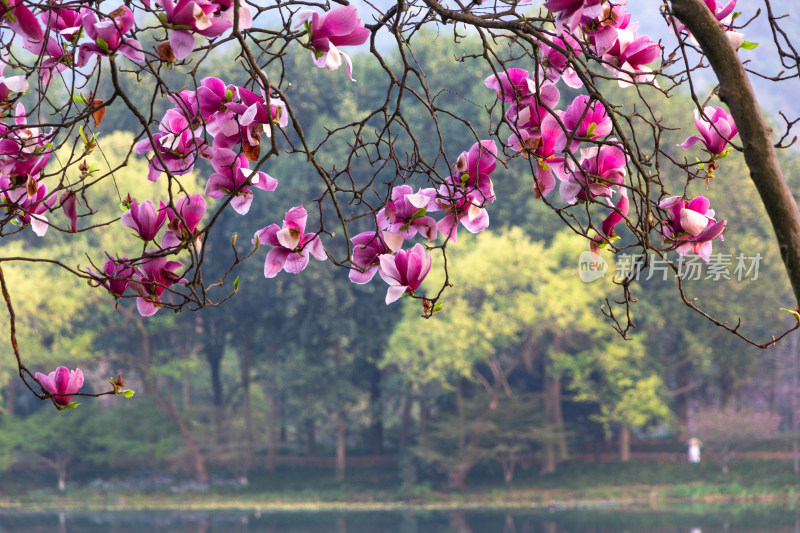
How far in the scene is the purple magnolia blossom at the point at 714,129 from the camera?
3.92 ft

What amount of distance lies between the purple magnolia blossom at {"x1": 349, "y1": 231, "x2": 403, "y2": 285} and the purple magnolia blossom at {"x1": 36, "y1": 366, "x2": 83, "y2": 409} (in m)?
0.38

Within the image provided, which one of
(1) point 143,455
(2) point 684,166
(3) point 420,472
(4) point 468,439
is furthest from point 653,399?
(2) point 684,166

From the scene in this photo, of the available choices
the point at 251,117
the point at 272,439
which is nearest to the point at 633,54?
the point at 251,117

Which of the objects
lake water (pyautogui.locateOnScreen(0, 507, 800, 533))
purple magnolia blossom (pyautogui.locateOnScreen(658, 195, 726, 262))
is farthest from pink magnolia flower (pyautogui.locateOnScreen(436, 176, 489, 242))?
lake water (pyautogui.locateOnScreen(0, 507, 800, 533))

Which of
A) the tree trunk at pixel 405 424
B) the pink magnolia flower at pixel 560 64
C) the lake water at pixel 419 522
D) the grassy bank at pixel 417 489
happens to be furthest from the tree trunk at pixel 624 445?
the pink magnolia flower at pixel 560 64

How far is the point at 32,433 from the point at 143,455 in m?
1.88

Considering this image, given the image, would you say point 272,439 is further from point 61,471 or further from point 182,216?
point 182,216

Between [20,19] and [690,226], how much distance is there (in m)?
0.85

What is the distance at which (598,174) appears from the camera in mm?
1189

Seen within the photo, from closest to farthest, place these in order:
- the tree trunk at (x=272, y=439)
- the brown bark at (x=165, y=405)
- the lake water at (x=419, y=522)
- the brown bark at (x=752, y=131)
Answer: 1. the brown bark at (x=752, y=131)
2. the lake water at (x=419, y=522)
3. the brown bark at (x=165, y=405)
4. the tree trunk at (x=272, y=439)

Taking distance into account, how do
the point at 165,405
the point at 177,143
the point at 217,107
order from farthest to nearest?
the point at 165,405 < the point at 177,143 < the point at 217,107

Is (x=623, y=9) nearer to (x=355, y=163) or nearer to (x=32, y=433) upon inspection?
(x=355, y=163)

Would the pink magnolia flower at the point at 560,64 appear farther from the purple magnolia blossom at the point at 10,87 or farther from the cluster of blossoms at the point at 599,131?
the purple magnolia blossom at the point at 10,87

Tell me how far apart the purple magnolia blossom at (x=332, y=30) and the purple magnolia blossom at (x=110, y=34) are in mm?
187
